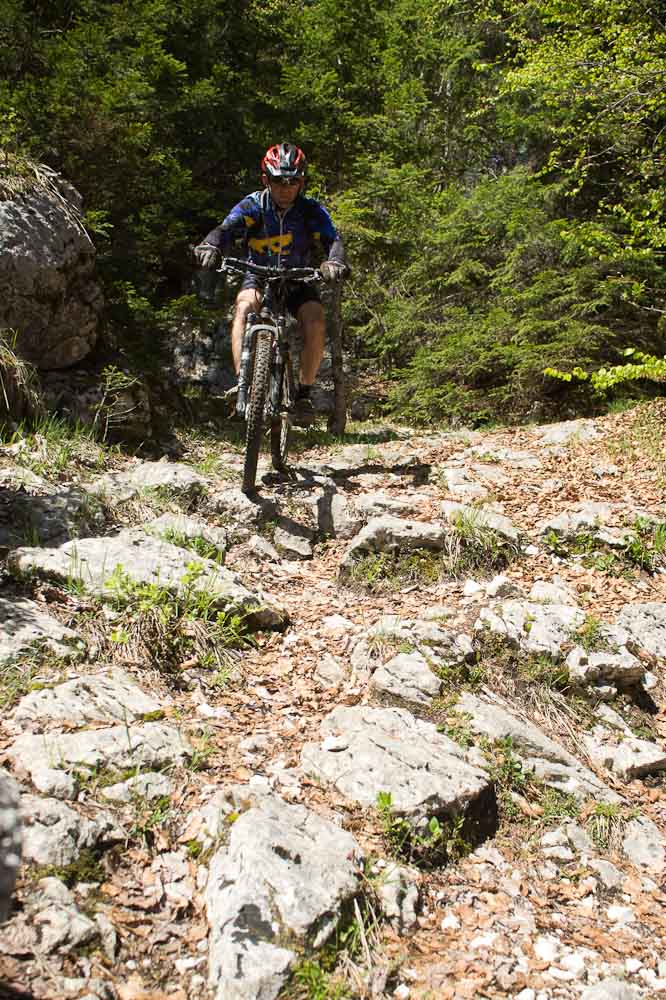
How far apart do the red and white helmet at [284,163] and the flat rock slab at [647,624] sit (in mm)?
4196

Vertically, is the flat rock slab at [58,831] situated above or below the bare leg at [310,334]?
below

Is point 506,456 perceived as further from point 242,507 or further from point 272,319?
point 242,507

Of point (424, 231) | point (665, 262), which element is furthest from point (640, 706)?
point (424, 231)

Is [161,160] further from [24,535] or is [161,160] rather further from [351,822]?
[351,822]

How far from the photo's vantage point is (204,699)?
3.29m

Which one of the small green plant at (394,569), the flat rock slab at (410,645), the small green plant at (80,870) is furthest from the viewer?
the small green plant at (394,569)

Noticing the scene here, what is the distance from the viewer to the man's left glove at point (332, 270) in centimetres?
541

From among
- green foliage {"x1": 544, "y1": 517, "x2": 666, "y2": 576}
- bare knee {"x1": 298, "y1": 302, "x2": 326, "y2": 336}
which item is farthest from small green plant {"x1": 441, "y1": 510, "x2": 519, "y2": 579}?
bare knee {"x1": 298, "y1": 302, "x2": 326, "y2": 336}

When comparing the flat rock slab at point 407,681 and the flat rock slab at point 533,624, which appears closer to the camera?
the flat rock slab at point 407,681

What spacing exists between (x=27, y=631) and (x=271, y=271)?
3.59 m

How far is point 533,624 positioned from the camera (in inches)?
156

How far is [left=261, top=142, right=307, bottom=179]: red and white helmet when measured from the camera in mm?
5477

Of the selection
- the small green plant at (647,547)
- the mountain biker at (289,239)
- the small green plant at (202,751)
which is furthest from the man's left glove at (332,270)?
the small green plant at (202,751)

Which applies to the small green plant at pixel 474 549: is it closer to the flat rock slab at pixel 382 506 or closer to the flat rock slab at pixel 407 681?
the flat rock slab at pixel 382 506
